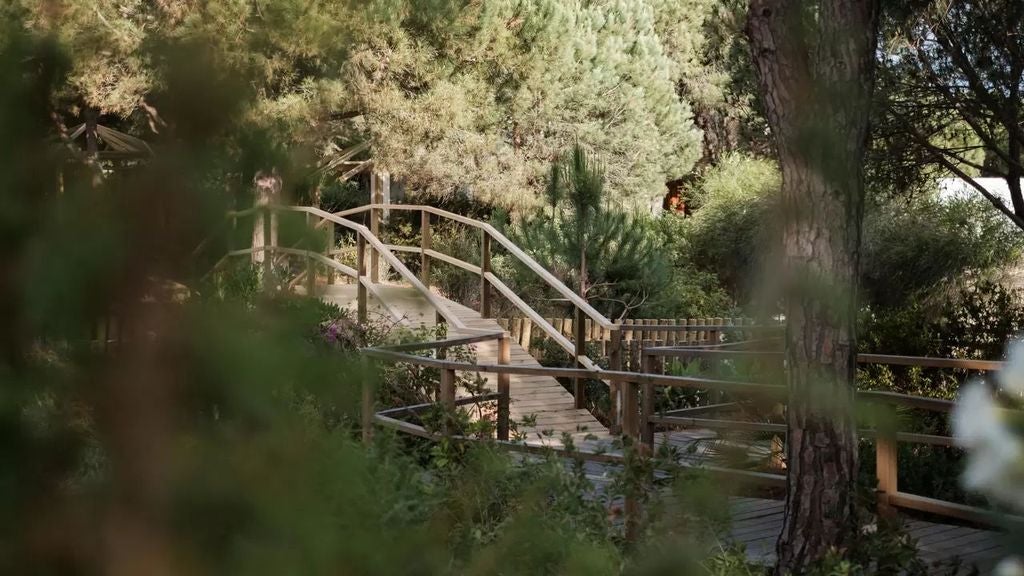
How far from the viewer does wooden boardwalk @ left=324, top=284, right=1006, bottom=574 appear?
690 mm

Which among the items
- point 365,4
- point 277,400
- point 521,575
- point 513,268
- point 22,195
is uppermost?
point 513,268

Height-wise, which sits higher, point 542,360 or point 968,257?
point 968,257

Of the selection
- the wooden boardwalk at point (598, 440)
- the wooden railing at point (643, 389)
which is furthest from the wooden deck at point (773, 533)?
the wooden railing at point (643, 389)

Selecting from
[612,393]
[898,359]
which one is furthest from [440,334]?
[898,359]

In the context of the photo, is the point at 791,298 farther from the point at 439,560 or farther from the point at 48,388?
the point at 48,388

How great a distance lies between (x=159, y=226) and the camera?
598mm

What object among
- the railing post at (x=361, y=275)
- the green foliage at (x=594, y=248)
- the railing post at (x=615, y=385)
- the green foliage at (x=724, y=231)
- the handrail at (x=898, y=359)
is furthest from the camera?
the green foliage at (x=724, y=231)

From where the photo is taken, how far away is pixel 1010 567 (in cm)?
53

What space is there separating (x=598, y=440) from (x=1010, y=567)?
195 inches

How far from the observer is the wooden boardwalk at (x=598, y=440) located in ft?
2.27

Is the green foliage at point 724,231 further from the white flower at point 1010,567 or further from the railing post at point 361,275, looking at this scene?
the white flower at point 1010,567

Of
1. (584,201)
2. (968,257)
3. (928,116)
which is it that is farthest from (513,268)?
(928,116)

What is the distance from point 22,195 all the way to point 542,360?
12.4 m

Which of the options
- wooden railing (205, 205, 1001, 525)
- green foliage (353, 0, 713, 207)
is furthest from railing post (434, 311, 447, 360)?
green foliage (353, 0, 713, 207)
